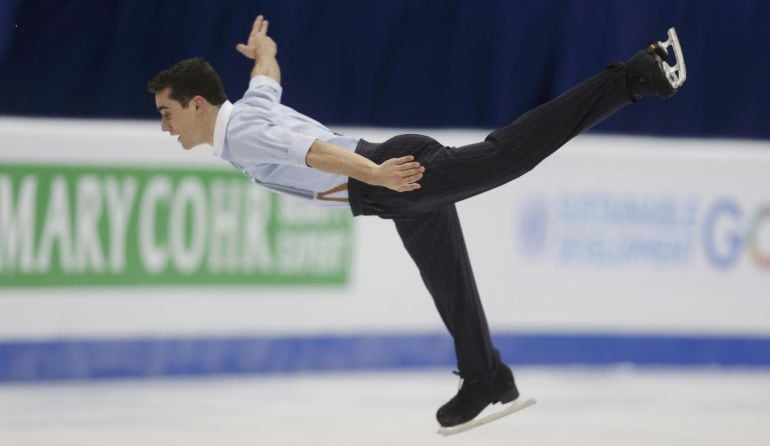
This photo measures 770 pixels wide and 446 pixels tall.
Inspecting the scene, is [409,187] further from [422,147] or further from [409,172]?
[422,147]

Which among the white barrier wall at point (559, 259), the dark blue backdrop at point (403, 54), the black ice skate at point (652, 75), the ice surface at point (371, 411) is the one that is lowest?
the ice surface at point (371, 411)

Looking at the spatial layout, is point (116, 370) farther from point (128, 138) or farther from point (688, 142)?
point (688, 142)

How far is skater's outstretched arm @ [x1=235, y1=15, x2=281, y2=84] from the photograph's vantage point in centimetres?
494

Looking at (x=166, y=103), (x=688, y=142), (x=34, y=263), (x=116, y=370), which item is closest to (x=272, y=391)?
(x=116, y=370)

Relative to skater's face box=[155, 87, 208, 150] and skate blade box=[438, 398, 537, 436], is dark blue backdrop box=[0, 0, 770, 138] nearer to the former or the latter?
Answer: skater's face box=[155, 87, 208, 150]

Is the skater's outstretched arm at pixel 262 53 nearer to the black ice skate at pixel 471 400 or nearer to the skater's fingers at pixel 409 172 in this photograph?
the skater's fingers at pixel 409 172

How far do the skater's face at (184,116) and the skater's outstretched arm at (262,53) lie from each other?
0.28m

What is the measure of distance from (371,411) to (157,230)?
138cm

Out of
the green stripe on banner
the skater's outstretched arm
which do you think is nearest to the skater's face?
the skater's outstretched arm

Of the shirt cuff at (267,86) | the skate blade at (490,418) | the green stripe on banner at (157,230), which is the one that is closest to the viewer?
the shirt cuff at (267,86)

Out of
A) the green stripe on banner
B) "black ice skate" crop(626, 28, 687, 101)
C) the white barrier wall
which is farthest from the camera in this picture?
the white barrier wall

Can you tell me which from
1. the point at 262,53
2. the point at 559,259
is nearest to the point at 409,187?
the point at 262,53

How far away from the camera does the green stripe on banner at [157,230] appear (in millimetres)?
6383

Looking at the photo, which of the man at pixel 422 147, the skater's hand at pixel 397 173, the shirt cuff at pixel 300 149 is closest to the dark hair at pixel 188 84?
the man at pixel 422 147
